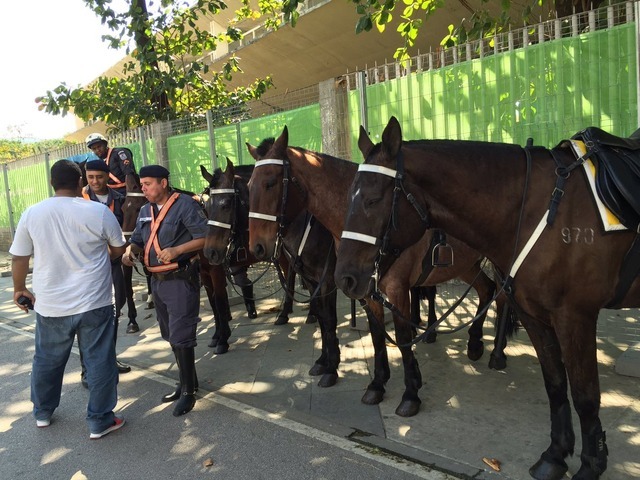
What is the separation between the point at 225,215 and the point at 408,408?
250 centimetres

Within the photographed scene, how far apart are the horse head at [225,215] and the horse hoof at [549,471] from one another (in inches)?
121

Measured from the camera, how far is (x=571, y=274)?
2594mm

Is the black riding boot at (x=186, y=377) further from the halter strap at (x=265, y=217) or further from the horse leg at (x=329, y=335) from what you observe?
the halter strap at (x=265, y=217)

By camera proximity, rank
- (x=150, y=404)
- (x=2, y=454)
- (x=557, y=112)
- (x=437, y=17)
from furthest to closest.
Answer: (x=437, y=17), (x=557, y=112), (x=150, y=404), (x=2, y=454)

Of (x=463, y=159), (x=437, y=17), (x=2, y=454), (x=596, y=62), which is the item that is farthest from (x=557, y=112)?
(x=437, y=17)

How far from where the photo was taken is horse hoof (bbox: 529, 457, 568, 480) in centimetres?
296

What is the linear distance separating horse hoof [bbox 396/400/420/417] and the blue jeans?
2.37 metres

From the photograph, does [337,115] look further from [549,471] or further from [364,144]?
[549,471]

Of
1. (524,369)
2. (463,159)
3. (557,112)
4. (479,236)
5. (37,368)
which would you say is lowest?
(524,369)

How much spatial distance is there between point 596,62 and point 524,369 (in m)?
3.13

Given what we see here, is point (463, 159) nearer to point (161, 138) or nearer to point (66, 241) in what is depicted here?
point (66, 241)

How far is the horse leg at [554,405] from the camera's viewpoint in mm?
2982

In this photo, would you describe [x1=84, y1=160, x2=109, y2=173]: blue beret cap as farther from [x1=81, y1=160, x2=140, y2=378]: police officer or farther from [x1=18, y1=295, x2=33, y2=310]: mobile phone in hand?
[x1=18, y1=295, x2=33, y2=310]: mobile phone in hand

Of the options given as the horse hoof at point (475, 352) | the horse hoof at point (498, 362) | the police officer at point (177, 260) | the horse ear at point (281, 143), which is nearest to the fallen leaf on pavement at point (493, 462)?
the horse hoof at point (498, 362)
